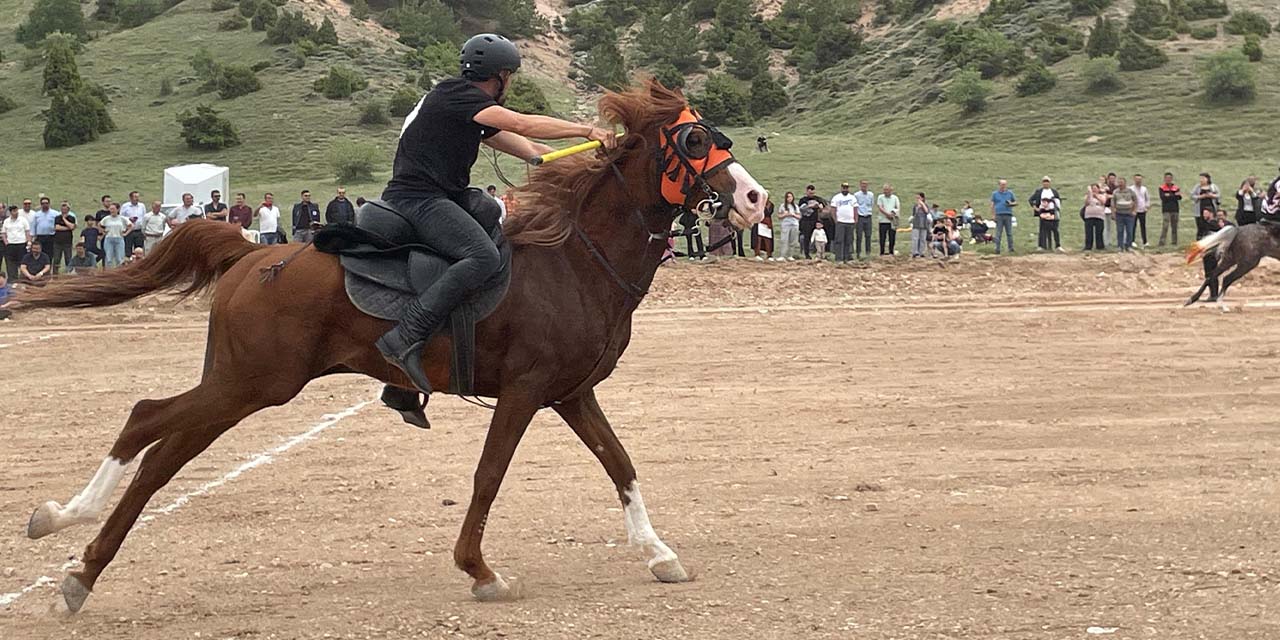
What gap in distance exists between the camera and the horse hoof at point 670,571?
24.8 feet

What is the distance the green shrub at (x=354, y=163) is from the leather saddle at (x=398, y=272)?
45.1 meters

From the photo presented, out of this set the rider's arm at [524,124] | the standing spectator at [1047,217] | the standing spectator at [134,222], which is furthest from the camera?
the standing spectator at [1047,217]

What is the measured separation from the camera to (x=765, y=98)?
84312mm

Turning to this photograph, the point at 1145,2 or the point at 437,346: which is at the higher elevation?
the point at 1145,2

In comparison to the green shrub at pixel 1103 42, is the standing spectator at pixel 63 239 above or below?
below

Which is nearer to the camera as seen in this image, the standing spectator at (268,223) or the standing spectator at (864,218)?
the standing spectator at (268,223)

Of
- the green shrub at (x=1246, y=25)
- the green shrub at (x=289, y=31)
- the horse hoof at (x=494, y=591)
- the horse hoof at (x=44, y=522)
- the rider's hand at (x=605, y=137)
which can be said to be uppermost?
the green shrub at (x=289, y=31)

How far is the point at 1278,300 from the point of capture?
1034 inches

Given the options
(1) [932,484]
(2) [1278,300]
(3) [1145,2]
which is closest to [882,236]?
(2) [1278,300]

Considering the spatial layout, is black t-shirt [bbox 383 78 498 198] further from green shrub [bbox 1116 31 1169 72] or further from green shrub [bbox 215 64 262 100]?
green shrub [bbox 1116 31 1169 72]

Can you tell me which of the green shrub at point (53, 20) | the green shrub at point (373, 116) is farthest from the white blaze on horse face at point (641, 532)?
the green shrub at point (53, 20)

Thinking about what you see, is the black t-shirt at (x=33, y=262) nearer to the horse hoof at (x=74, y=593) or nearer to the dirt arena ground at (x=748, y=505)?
the dirt arena ground at (x=748, y=505)

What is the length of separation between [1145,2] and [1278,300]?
52.5 meters

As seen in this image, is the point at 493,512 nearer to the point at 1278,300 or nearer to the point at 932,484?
the point at 932,484
